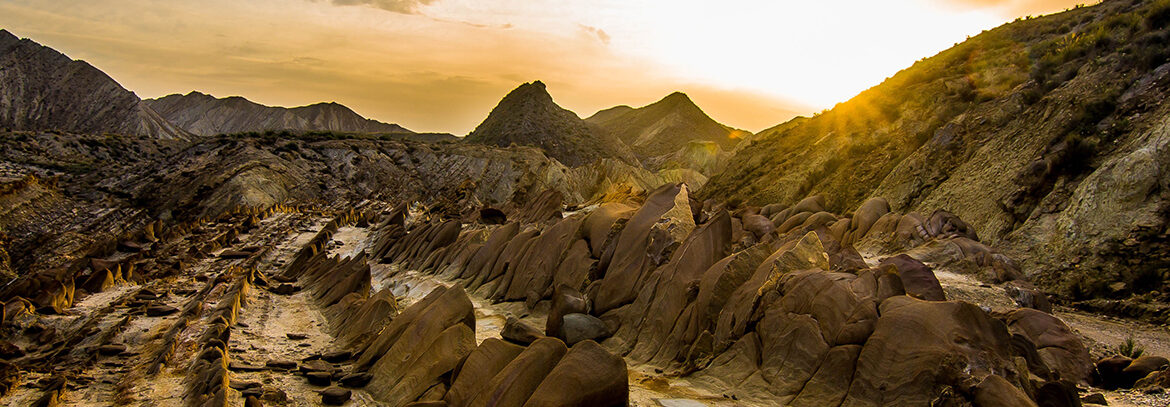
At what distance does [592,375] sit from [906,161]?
29505 millimetres

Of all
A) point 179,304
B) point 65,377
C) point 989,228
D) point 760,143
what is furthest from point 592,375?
point 760,143

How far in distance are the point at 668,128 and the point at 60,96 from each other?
119340 mm

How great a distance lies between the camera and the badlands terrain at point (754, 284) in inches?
316

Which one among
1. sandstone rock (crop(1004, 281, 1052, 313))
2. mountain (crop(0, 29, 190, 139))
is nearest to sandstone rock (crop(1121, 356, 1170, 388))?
sandstone rock (crop(1004, 281, 1052, 313))

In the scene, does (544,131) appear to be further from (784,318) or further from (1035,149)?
(784,318)

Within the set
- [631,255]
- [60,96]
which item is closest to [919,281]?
[631,255]

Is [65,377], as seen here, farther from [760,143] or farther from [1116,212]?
[760,143]

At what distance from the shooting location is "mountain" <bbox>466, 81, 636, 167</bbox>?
4220 inches

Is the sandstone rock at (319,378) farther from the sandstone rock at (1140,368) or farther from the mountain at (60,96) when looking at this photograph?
the mountain at (60,96)

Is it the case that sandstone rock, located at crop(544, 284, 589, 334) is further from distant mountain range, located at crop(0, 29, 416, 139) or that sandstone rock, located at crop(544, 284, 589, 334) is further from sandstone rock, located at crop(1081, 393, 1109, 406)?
distant mountain range, located at crop(0, 29, 416, 139)

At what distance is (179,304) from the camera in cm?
1677

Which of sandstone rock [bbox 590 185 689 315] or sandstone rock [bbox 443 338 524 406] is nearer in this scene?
sandstone rock [bbox 443 338 524 406]

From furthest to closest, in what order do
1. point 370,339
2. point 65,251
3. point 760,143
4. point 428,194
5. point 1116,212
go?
point 428,194, point 760,143, point 65,251, point 1116,212, point 370,339

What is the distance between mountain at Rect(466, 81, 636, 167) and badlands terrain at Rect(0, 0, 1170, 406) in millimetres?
64833
